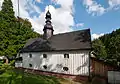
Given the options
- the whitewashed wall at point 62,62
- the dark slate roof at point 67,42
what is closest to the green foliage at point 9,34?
the dark slate roof at point 67,42

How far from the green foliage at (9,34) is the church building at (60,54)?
3.57 m

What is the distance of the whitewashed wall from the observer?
753 inches

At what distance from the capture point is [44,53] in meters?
23.5

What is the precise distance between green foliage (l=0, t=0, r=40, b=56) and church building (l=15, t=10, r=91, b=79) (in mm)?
3571

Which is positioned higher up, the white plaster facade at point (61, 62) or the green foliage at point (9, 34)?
the green foliage at point (9, 34)

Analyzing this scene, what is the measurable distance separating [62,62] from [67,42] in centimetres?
354

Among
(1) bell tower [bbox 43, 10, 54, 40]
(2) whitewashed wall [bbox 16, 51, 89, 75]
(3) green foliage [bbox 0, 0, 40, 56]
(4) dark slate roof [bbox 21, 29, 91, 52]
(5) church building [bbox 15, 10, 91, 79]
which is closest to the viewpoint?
(2) whitewashed wall [bbox 16, 51, 89, 75]

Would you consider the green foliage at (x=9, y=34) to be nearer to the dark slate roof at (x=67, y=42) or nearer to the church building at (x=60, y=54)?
the church building at (x=60, y=54)

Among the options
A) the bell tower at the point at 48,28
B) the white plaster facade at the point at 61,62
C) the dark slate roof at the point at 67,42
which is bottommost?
the white plaster facade at the point at 61,62

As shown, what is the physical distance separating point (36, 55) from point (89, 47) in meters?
10.3

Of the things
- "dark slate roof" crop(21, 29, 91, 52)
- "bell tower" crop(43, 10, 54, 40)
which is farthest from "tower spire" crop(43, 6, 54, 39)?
"dark slate roof" crop(21, 29, 91, 52)

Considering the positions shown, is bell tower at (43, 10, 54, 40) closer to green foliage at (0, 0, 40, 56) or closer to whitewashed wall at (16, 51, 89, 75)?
whitewashed wall at (16, 51, 89, 75)

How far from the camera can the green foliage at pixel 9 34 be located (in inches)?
1152

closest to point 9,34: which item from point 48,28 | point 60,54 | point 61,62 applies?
point 48,28
